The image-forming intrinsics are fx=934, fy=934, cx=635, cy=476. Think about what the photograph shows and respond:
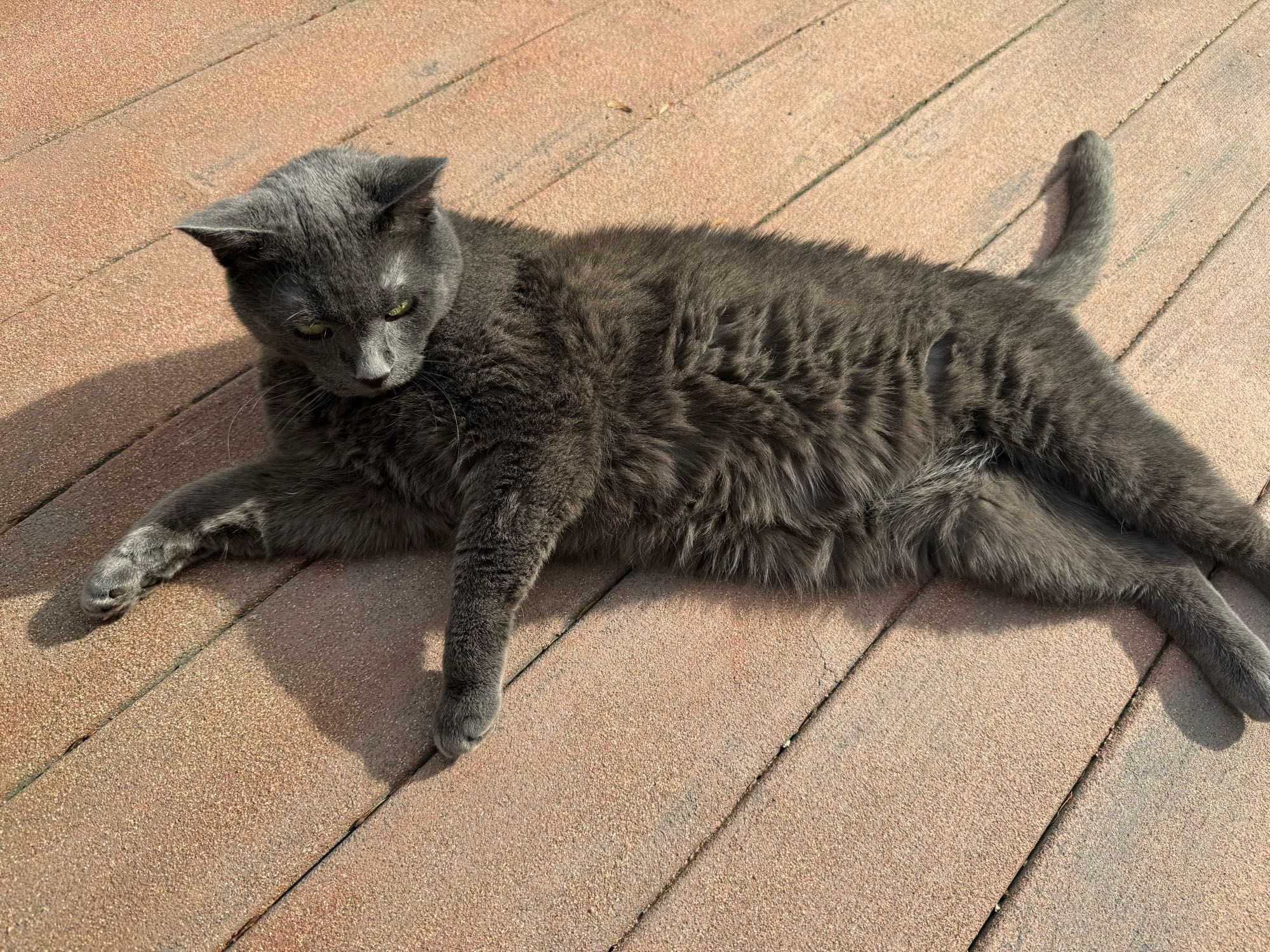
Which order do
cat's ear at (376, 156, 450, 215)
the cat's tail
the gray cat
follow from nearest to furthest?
1. cat's ear at (376, 156, 450, 215)
2. the gray cat
3. the cat's tail

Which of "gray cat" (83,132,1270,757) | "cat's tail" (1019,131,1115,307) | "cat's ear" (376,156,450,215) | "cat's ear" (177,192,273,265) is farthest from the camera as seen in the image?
"cat's tail" (1019,131,1115,307)

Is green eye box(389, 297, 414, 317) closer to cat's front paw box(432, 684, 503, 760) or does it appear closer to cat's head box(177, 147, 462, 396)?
cat's head box(177, 147, 462, 396)

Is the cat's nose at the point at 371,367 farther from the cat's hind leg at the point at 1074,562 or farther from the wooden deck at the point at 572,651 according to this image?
the cat's hind leg at the point at 1074,562

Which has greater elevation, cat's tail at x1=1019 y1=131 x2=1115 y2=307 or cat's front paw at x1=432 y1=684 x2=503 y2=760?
cat's tail at x1=1019 y1=131 x2=1115 y2=307

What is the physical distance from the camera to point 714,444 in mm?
1861

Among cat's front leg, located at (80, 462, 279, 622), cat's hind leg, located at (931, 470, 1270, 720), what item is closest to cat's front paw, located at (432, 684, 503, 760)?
cat's front leg, located at (80, 462, 279, 622)

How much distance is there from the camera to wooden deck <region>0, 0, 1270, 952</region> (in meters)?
1.51

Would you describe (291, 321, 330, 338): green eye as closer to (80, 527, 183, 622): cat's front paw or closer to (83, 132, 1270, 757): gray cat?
(83, 132, 1270, 757): gray cat

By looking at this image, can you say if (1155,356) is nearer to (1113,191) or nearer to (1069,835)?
(1113,191)

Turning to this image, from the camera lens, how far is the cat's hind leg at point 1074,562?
178cm

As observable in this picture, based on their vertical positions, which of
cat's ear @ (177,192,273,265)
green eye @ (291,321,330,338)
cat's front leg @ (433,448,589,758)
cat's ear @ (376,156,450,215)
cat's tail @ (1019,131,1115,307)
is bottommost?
cat's front leg @ (433,448,589,758)

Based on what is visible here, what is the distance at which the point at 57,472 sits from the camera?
1914 mm

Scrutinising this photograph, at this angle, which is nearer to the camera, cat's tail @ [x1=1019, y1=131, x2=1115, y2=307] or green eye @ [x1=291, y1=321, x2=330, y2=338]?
green eye @ [x1=291, y1=321, x2=330, y2=338]

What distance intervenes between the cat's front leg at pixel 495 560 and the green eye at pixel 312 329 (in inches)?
15.1
